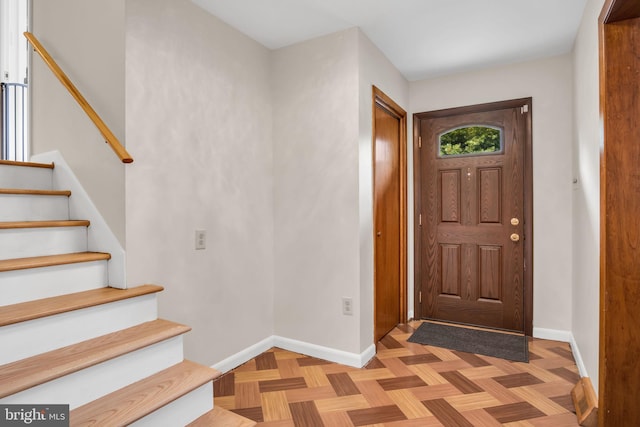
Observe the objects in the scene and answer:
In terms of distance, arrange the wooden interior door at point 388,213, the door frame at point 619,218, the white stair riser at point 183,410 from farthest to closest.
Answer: the wooden interior door at point 388,213
the door frame at point 619,218
the white stair riser at point 183,410

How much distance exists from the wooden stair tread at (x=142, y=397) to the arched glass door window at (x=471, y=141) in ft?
9.50

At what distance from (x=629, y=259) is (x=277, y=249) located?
223 centimetres

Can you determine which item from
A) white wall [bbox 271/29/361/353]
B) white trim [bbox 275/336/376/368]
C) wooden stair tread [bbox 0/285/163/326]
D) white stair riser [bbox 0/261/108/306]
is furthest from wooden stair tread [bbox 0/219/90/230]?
white trim [bbox 275/336/376/368]

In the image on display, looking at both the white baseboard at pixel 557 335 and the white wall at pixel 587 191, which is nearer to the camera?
the white wall at pixel 587 191

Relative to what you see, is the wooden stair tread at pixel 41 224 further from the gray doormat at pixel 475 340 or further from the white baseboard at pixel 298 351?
the gray doormat at pixel 475 340

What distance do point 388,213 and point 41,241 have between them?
252cm

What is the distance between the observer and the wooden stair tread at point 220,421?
1.68 metres

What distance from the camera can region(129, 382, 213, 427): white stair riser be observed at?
152 centimetres

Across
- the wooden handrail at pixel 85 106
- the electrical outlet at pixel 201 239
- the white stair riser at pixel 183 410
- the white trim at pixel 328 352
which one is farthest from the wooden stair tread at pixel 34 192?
A: the white trim at pixel 328 352

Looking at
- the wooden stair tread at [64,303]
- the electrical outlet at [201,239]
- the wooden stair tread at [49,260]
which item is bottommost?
the wooden stair tread at [64,303]

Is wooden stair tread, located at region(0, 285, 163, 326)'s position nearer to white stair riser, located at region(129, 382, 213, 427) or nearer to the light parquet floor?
white stair riser, located at region(129, 382, 213, 427)

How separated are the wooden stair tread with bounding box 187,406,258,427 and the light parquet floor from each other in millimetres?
237

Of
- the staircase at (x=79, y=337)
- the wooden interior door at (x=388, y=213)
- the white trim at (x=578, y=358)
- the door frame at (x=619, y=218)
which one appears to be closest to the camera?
the staircase at (x=79, y=337)

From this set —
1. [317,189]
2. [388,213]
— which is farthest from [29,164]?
[388,213]
